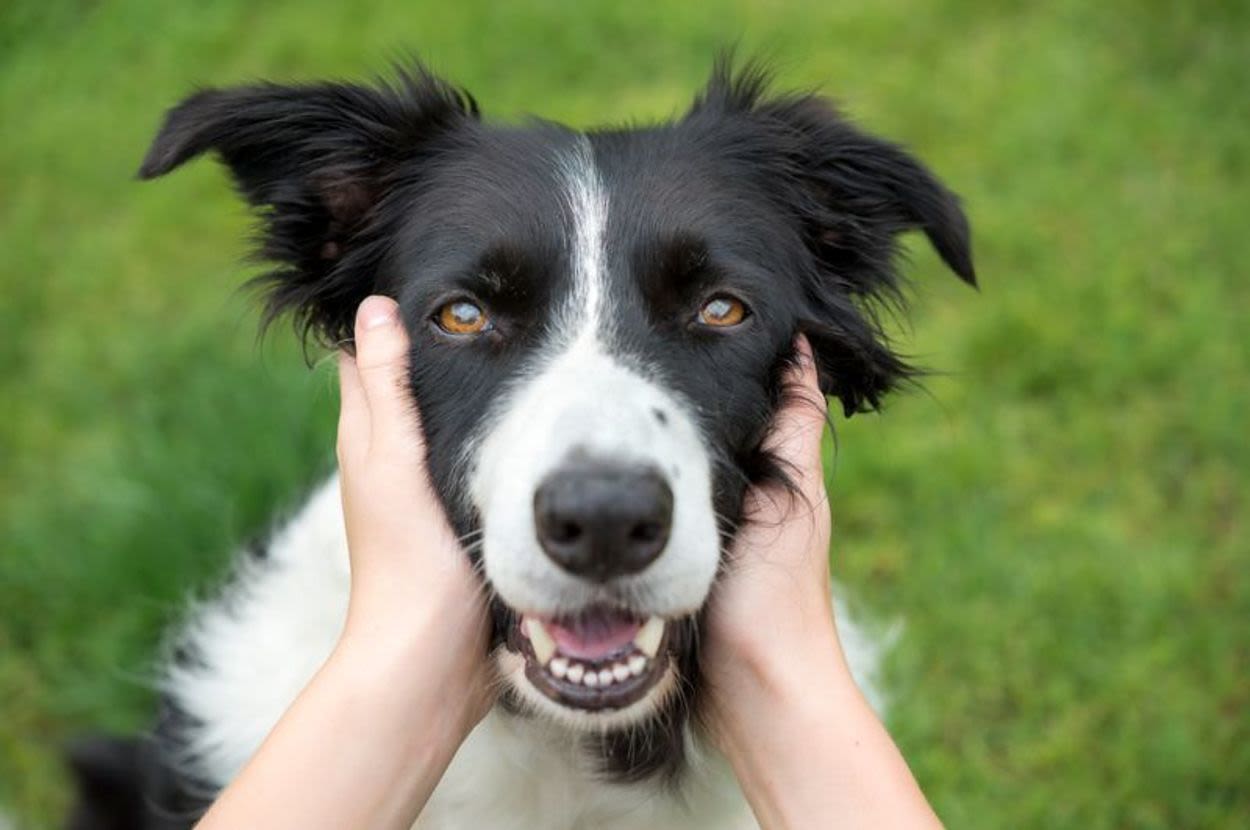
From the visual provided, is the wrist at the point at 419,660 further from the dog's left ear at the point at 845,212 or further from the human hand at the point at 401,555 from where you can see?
the dog's left ear at the point at 845,212

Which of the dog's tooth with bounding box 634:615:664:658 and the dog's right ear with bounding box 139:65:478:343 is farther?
the dog's right ear with bounding box 139:65:478:343

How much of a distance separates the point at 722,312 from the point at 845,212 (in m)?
0.53

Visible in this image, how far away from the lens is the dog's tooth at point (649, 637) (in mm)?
2174

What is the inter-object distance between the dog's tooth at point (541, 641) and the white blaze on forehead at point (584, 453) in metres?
0.12

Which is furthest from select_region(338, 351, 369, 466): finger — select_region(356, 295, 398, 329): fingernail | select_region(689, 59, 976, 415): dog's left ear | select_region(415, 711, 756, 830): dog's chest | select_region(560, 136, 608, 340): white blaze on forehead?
select_region(689, 59, 976, 415): dog's left ear

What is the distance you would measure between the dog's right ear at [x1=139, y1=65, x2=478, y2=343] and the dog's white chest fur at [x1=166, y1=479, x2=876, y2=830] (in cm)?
47

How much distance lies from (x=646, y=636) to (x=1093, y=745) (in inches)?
86.7

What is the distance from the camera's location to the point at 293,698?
2725 mm

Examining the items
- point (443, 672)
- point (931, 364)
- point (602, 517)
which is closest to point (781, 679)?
point (602, 517)

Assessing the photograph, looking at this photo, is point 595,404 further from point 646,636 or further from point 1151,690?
point 1151,690

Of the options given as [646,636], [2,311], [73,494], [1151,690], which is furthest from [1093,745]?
[2,311]

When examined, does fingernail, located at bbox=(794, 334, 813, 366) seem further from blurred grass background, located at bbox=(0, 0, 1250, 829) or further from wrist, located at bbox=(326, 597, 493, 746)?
wrist, located at bbox=(326, 597, 493, 746)

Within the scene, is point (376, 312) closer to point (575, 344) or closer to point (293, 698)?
point (575, 344)

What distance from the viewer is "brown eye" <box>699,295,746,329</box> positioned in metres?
2.41
